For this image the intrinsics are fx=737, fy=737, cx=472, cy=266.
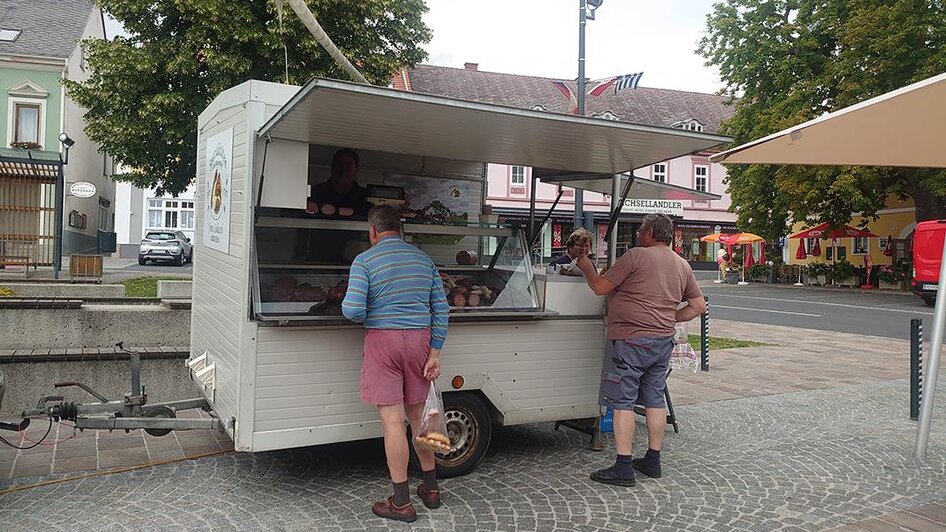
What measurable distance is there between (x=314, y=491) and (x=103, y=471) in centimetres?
151

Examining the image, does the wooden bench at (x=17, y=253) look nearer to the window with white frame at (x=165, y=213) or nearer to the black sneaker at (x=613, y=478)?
the black sneaker at (x=613, y=478)

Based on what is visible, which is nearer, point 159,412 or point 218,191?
point 159,412

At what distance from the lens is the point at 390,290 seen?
4.18 m

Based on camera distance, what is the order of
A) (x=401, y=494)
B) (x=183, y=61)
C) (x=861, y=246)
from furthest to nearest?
(x=861, y=246), (x=183, y=61), (x=401, y=494)

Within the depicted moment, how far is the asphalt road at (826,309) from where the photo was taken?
16.6 meters

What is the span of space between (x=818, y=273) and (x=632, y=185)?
30.2 metres

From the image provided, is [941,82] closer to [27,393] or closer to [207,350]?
[207,350]

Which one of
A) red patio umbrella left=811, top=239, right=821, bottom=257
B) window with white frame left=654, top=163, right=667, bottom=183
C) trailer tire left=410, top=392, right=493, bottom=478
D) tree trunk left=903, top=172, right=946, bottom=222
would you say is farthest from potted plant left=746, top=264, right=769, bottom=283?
trailer tire left=410, top=392, right=493, bottom=478

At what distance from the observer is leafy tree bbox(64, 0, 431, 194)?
17.4m

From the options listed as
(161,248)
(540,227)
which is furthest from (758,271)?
(540,227)

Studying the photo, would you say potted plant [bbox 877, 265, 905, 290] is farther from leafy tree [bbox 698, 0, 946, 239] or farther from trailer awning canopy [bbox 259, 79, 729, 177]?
trailer awning canopy [bbox 259, 79, 729, 177]

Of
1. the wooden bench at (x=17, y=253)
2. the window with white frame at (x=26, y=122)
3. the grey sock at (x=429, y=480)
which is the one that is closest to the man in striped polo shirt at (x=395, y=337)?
the grey sock at (x=429, y=480)

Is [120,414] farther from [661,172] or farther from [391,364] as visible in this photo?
[661,172]

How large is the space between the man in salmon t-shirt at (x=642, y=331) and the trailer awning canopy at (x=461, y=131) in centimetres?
65
